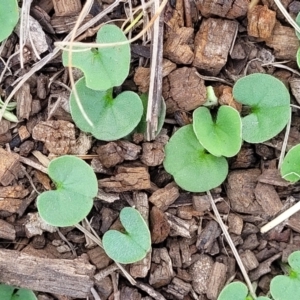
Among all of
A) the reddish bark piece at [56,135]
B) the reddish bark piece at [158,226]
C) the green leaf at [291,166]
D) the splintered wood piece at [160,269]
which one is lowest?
the splintered wood piece at [160,269]

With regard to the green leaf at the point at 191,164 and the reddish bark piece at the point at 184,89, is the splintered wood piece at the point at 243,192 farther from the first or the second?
the reddish bark piece at the point at 184,89

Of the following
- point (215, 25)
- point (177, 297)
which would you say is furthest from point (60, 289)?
point (215, 25)

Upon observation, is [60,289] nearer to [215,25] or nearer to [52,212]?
[52,212]

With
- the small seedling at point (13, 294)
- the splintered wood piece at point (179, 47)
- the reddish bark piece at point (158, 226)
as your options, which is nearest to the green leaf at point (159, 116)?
the splintered wood piece at point (179, 47)

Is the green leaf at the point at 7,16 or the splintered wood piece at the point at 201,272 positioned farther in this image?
the splintered wood piece at the point at 201,272

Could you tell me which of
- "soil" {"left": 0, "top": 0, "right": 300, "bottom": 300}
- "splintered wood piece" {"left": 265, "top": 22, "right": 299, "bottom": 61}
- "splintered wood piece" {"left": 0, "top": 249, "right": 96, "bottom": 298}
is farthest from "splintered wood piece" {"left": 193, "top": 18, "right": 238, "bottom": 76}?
"splintered wood piece" {"left": 0, "top": 249, "right": 96, "bottom": 298}

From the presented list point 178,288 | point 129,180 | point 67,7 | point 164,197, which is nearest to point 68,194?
point 129,180

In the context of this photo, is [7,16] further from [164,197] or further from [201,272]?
[201,272]
